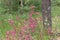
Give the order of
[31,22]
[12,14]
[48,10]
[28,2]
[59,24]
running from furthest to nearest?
[28,2] → [12,14] → [59,24] → [48,10] → [31,22]

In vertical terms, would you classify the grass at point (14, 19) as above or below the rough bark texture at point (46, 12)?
below

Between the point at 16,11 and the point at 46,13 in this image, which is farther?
the point at 16,11

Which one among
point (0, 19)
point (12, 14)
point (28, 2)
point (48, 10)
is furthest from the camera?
point (28, 2)

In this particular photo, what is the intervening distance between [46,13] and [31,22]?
283 cm

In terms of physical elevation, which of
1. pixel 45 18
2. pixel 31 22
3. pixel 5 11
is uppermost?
pixel 31 22

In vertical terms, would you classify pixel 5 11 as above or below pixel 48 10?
below

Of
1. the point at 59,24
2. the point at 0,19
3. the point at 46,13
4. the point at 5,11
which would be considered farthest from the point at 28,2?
the point at 46,13

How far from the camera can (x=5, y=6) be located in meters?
11.7

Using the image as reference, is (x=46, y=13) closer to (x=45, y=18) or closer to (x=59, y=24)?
(x=45, y=18)

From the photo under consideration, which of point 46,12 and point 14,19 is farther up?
point 46,12

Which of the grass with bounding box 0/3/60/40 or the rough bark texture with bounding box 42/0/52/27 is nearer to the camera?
the rough bark texture with bounding box 42/0/52/27

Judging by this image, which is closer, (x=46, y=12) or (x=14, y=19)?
(x=46, y=12)

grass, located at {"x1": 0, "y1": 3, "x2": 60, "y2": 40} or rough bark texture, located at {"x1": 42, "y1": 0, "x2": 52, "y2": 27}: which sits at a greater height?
rough bark texture, located at {"x1": 42, "y1": 0, "x2": 52, "y2": 27}

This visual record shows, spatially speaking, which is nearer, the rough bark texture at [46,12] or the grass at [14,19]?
the rough bark texture at [46,12]
